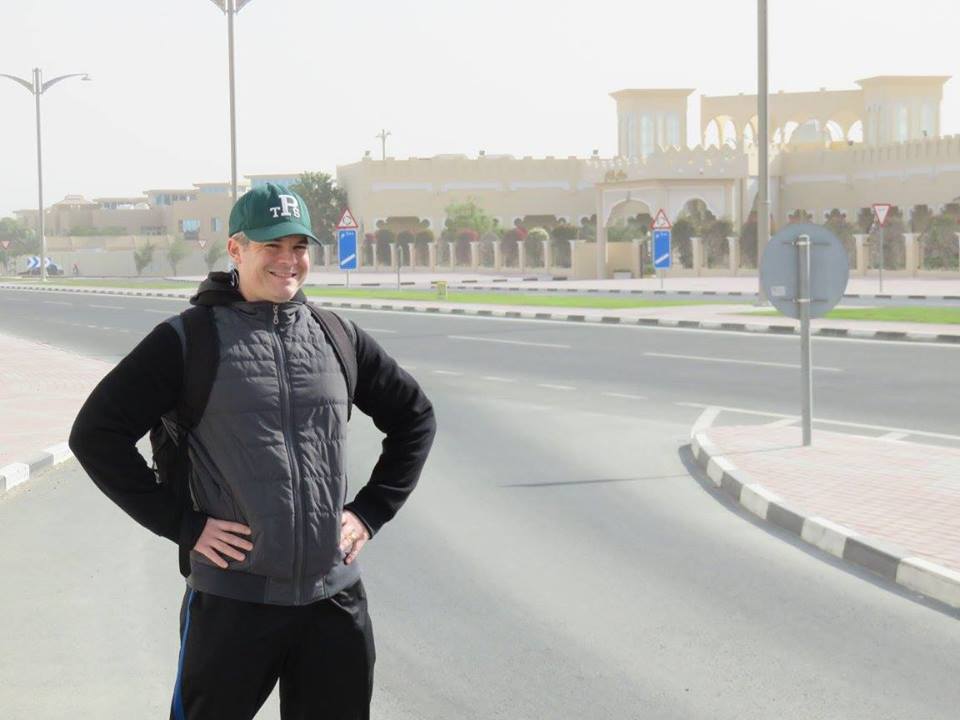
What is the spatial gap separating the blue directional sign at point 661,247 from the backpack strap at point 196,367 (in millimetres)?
43475

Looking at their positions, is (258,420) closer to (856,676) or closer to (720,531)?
(856,676)

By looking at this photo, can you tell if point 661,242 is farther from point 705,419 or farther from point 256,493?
point 256,493

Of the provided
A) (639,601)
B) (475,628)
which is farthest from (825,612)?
(475,628)

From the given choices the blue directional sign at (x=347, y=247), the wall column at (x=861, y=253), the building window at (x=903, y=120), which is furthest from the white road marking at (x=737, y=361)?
the building window at (x=903, y=120)

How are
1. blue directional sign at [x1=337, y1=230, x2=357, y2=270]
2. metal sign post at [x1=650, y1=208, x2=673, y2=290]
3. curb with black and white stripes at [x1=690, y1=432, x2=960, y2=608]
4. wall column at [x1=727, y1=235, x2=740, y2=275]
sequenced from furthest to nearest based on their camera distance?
wall column at [x1=727, y1=235, x2=740, y2=275] < metal sign post at [x1=650, y1=208, x2=673, y2=290] < blue directional sign at [x1=337, y1=230, x2=357, y2=270] < curb with black and white stripes at [x1=690, y1=432, x2=960, y2=608]

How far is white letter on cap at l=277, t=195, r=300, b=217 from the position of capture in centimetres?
371

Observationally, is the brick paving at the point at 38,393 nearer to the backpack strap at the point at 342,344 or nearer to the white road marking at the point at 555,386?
the white road marking at the point at 555,386

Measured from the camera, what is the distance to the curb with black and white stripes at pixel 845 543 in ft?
23.7

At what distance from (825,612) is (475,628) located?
64.4 inches

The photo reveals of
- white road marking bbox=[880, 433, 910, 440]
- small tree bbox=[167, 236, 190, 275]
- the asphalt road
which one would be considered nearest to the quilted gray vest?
the asphalt road

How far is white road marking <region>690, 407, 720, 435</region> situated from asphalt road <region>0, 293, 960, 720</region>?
19 cm

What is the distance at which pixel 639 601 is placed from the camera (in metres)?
7.16

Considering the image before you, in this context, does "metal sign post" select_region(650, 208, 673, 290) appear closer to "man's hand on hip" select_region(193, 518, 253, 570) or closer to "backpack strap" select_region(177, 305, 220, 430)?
"backpack strap" select_region(177, 305, 220, 430)

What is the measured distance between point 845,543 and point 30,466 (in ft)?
21.2
